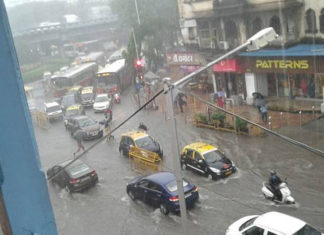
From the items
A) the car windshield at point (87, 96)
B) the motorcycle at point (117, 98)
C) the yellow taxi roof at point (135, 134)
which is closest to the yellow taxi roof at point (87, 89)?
the car windshield at point (87, 96)

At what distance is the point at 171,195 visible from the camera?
5.57 meters

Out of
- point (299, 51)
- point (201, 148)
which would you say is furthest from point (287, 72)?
point (201, 148)

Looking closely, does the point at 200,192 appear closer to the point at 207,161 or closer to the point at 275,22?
the point at 207,161

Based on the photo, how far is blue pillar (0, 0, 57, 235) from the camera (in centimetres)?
66

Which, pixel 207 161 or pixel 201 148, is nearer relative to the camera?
pixel 207 161

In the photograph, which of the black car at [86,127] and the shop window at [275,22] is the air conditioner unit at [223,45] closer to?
the shop window at [275,22]

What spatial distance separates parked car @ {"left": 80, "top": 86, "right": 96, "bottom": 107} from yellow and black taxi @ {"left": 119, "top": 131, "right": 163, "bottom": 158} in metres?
2.77

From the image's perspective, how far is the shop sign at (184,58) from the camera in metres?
10.1

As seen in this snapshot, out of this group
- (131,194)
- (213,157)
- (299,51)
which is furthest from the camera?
(299,51)

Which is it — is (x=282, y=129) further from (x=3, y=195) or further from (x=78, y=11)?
(x=3, y=195)

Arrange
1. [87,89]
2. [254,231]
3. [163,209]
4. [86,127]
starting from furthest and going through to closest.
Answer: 1. [87,89]
2. [86,127]
3. [163,209]
4. [254,231]

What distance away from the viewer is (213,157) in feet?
23.0

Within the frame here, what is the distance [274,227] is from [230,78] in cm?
745

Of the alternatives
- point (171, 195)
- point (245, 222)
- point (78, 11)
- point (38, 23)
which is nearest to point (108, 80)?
point (171, 195)
